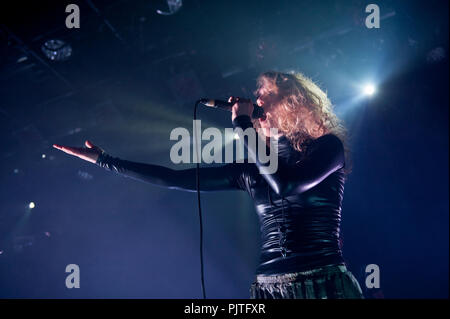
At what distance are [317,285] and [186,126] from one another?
432cm

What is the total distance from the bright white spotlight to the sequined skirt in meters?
3.28

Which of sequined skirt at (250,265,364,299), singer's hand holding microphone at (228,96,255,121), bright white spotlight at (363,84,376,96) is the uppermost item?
bright white spotlight at (363,84,376,96)

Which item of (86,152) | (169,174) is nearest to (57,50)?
(86,152)

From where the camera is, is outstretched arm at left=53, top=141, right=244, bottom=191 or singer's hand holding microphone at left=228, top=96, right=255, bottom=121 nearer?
singer's hand holding microphone at left=228, top=96, right=255, bottom=121

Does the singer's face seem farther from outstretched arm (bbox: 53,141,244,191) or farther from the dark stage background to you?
the dark stage background

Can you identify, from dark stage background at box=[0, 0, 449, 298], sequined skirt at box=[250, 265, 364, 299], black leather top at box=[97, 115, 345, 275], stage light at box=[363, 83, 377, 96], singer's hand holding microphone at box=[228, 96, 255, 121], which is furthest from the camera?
stage light at box=[363, 83, 377, 96]

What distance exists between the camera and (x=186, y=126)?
5.25 metres

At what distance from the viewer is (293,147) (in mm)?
1646

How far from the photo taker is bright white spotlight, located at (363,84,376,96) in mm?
3910

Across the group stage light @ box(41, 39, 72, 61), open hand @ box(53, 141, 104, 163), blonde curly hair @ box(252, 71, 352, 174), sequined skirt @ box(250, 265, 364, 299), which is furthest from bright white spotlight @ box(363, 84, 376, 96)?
stage light @ box(41, 39, 72, 61)

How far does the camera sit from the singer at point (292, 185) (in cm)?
122

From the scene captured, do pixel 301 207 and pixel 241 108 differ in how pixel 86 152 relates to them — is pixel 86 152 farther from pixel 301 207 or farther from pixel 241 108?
pixel 301 207

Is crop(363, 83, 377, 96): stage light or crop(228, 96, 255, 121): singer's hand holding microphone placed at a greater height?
crop(363, 83, 377, 96): stage light

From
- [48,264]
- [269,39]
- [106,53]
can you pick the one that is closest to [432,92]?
[269,39]
